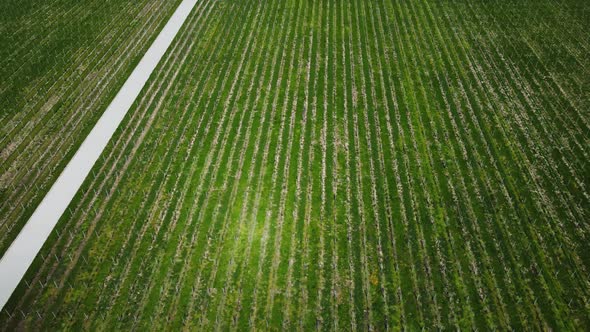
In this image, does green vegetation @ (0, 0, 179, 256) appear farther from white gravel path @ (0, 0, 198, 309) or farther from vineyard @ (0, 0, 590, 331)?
white gravel path @ (0, 0, 198, 309)

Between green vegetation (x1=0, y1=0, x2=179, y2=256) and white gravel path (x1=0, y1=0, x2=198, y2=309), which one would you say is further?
green vegetation (x1=0, y1=0, x2=179, y2=256)

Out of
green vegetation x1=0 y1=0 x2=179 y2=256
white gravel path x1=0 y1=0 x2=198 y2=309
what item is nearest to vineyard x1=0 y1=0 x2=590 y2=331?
green vegetation x1=0 y1=0 x2=179 y2=256

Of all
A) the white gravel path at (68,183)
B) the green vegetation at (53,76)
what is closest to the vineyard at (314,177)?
the green vegetation at (53,76)

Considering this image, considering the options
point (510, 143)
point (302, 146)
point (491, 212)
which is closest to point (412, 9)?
point (510, 143)

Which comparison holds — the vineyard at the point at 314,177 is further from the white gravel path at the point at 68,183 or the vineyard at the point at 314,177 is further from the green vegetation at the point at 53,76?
the white gravel path at the point at 68,183

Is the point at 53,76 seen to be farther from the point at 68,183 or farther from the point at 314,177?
the point at 314,177
